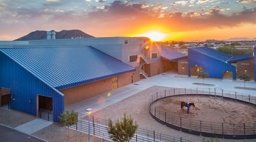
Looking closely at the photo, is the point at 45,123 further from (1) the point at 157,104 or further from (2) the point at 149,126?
(1) the point at 157,104

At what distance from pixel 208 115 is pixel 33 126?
19.0 metres

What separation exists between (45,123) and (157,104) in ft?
47.9

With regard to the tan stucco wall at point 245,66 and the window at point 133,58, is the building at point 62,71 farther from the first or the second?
the tan stucco wall at point 245,66

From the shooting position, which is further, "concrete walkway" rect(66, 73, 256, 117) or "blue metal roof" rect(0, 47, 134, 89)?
"concrete walkway" rect(66, 73, 256, 117)

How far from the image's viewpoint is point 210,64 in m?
48.2

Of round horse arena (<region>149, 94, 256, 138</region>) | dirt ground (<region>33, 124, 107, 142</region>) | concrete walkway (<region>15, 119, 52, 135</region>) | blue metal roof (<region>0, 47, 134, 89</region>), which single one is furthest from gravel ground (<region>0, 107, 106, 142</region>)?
round horse arena (<region>149, 94, 256, 138</region>)

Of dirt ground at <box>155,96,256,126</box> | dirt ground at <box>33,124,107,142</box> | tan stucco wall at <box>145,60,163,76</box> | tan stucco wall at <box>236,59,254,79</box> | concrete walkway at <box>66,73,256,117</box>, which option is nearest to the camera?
dirt ground at <box>33,124,107,142</box>

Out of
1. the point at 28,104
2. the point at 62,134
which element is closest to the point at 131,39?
the point at 28,104

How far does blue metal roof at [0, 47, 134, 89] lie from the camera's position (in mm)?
26766

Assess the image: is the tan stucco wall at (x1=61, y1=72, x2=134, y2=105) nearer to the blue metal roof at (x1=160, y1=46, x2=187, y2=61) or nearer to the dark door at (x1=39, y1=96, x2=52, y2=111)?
the dark door at (x1=39, y1=96, x2=52, y2=111)

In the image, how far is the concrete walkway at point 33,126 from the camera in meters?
21.1

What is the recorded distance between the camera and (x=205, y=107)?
28.2 m

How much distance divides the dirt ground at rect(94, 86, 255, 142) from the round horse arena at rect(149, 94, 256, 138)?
2.17ft

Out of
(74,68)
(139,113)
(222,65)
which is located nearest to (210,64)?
(222,65)
